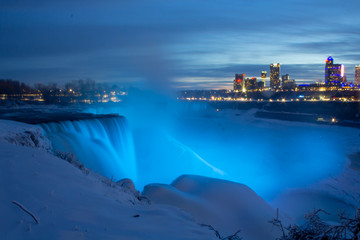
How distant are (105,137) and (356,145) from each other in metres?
32.8

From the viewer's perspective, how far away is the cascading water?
13672 mm

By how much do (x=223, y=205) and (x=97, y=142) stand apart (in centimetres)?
970

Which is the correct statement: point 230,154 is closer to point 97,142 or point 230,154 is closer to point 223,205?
point 97,142

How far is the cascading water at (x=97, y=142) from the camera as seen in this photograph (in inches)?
538

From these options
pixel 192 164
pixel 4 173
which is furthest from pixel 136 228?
pixel 192 164

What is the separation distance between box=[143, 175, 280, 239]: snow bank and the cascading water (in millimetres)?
4239

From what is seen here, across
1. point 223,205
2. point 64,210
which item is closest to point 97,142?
point 223,205

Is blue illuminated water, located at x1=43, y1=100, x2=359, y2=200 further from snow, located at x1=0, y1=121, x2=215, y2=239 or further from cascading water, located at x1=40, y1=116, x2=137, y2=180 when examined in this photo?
snow, located at x1=0, y1=121, x2=215, y2=239

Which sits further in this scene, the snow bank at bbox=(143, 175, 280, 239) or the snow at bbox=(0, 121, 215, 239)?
the snow bank at bbox=(143, 175, 280, 239)

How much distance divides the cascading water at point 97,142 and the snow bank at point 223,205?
4239 mm

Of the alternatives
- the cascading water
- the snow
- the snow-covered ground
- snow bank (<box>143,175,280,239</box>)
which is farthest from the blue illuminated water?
the snow

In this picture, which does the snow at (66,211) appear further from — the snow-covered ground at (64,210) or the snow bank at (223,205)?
the snow bank at (223,205)

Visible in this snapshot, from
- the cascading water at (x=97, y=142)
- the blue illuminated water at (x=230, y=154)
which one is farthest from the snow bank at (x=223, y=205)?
the blue illuminated water at (x=230, y=154)

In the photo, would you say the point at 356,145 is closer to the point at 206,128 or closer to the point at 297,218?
the point at 297,218
